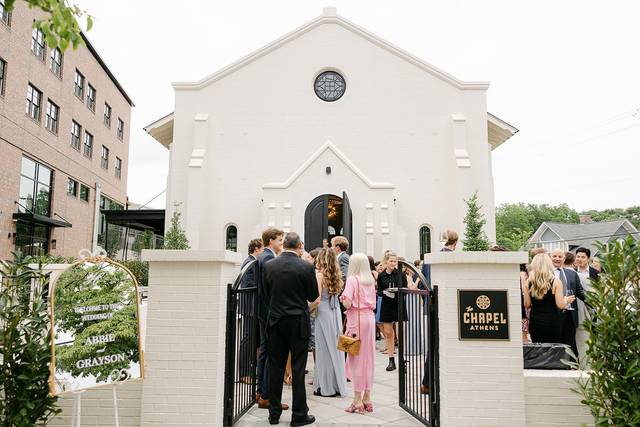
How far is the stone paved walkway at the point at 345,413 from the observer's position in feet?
17.0

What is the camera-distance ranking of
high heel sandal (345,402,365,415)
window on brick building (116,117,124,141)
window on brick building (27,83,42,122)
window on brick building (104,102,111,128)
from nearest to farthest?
1. high heel sandal (345,402,365,415)
2. window on brick building (27,83,42,122)
3. window on brick building (104,102,111,128)
4. window on brick building (116,117,124,141)

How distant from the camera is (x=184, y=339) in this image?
15.9 feet

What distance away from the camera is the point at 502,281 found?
4809 millimetres

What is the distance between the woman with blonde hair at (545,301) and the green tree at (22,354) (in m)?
5.70

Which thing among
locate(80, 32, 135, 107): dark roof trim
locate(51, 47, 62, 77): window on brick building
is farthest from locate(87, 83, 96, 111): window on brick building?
locate(51, 47, 62, 77): window on brick building

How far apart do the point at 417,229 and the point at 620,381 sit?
16062mm

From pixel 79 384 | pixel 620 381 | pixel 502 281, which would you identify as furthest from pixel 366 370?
pixel 79 384

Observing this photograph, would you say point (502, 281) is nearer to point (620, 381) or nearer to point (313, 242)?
point (620, 381)

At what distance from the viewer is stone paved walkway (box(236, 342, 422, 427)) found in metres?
5.17

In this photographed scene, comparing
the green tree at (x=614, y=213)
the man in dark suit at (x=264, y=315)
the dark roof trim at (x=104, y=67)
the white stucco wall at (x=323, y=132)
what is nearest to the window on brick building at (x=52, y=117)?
the dark roof trim at (x=104, y=67)

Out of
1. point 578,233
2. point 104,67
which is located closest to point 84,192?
point 104,67

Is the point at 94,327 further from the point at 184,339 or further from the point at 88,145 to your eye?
the point at 88,145

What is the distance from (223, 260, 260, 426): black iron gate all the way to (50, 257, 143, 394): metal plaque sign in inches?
38.9

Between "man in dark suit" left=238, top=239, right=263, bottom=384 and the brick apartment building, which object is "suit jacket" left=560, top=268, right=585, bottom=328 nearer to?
"man in dark suit" left=238, top=239, right=263, bottom=384
